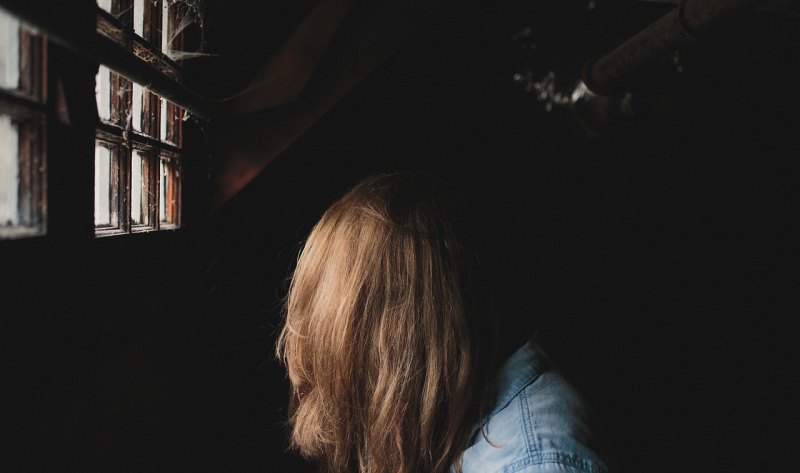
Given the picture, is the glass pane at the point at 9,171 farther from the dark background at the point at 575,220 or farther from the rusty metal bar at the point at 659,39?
the rusty metal bar at the point at 659,39

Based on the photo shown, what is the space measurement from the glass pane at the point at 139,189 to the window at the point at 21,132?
0.58m

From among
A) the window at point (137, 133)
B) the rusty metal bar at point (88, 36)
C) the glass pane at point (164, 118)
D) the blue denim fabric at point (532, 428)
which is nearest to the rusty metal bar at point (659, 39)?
the blue denim fabric at point (532, 428)

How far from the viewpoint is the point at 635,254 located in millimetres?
3799

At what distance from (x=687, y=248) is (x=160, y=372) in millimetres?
4006

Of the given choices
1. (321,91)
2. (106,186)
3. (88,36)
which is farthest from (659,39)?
(106,186)

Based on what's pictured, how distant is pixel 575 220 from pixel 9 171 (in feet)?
12.9

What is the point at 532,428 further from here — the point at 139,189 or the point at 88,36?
the point at 139,189

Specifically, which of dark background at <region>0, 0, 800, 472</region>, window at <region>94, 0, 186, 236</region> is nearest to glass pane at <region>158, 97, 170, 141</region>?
window at <region>94, 0, 186, 236</region>

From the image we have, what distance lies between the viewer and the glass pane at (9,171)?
1014 mm

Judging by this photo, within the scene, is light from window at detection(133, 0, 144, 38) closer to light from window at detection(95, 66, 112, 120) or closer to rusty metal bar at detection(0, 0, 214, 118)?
rusty metal bar at detection(0, 0, 214, 118)

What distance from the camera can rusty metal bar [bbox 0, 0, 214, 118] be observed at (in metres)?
0.79

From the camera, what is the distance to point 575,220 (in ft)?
13.1

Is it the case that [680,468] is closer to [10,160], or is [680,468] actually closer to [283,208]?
[283,208]

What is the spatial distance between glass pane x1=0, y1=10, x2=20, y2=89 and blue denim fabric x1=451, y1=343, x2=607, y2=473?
1.55 meters
